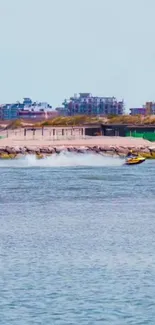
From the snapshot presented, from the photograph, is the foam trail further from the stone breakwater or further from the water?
the water

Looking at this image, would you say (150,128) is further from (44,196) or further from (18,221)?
(18,221)

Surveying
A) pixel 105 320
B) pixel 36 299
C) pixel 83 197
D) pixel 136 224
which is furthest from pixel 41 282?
pixel 83 197

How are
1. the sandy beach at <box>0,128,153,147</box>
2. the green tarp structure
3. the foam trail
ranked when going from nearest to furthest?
the foam trail, the sandy beach at <box>0,128,153,147</box>, the green tarp structure

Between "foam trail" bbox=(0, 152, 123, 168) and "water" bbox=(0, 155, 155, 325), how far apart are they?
49.2 meters

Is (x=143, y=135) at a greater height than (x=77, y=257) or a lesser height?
lesser

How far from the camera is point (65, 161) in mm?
122688

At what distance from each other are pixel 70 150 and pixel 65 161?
21234 mm

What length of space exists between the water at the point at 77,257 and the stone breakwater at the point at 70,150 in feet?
235

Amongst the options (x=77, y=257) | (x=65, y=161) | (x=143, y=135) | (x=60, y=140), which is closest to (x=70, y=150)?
(x=60, y=140)

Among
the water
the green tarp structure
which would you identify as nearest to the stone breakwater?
the green tarp structure

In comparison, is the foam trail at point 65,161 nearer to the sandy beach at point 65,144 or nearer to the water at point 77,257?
the sandy beach at point 65,144

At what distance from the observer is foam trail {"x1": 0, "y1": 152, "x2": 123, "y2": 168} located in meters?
118

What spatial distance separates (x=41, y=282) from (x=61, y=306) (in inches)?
120

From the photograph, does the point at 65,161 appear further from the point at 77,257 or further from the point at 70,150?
the point at 77,257
